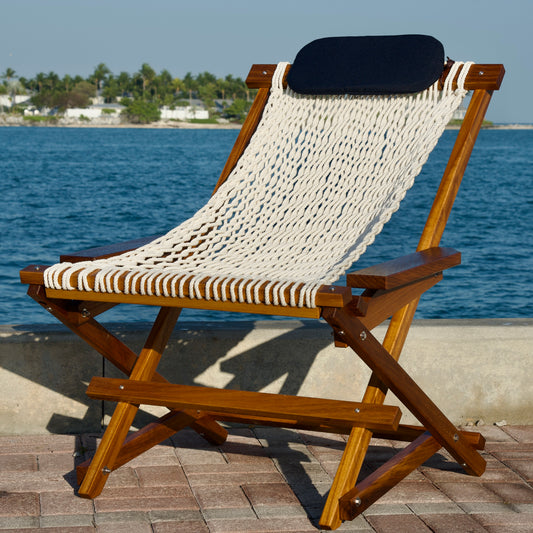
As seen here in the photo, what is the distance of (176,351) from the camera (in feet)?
9.45

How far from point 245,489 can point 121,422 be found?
0.38 metres

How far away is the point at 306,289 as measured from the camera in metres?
1.86

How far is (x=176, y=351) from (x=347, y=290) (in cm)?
116

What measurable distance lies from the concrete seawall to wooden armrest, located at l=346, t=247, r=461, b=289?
0.67 metres

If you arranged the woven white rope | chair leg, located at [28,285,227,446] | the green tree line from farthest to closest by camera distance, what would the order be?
the green tree line, chair leg, located at [28,285,227,446], the woven white rope

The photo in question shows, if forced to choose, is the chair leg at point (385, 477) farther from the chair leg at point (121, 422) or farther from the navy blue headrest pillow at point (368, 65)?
the navy blue headrest pillow at point (368, 65)

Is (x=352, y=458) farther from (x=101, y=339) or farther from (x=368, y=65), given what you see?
(x=368, y=65)

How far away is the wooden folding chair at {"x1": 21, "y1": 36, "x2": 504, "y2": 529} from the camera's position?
1.96 m

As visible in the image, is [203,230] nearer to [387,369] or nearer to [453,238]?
[387,369]

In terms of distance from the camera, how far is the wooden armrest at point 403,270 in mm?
1890

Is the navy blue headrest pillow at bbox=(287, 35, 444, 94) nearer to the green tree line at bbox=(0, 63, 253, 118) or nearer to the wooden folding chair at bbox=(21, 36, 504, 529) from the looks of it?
the wooden folding chair at bbox=(21, 36, 504, 529)

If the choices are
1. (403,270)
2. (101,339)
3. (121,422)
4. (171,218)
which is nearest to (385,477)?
(403,270)

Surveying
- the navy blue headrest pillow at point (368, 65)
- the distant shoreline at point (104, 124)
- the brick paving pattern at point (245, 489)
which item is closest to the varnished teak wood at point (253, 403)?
the brick paving pattern at point (245, 489)

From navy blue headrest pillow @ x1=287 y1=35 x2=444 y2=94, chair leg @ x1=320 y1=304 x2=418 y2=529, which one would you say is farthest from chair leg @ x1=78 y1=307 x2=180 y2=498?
navy blue headrest pillow @ x1=287 y1=35 x2=444 y2=94
